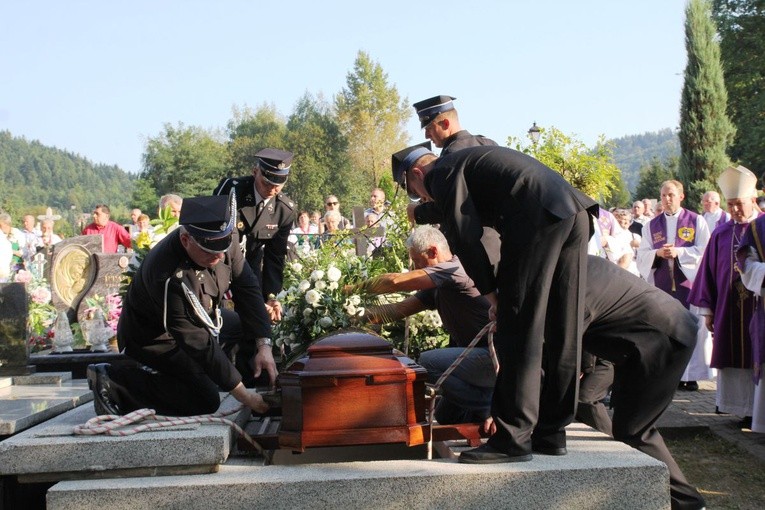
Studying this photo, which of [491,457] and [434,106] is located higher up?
[434,106]

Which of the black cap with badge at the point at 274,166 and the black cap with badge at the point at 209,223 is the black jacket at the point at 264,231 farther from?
the black cap with badge at the point at 209,223

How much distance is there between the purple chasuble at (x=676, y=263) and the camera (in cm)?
1080

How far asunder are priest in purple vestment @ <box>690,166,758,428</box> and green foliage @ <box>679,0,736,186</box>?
28.8 m

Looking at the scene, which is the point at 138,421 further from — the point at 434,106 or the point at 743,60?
the point at 743,60

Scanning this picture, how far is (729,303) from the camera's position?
8.31m

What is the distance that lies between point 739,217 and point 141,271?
5.74 meters

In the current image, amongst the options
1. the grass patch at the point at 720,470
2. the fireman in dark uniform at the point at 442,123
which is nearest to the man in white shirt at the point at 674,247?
the grass patch at the point at 720,470

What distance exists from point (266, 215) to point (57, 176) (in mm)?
165436

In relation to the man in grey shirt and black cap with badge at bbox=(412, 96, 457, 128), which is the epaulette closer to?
the man in grey shirt

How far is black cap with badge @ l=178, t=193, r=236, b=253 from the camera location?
14.5 feet

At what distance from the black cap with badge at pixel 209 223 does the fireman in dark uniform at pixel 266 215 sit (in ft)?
6.58

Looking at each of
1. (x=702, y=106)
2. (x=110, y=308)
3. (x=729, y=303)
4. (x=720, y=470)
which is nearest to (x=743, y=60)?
(x=702, y=106)

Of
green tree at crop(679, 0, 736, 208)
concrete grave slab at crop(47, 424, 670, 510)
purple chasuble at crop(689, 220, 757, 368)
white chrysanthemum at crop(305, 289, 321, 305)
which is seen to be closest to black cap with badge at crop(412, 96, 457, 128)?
white chrysanthemum at crop(305, 289, 321, 305)

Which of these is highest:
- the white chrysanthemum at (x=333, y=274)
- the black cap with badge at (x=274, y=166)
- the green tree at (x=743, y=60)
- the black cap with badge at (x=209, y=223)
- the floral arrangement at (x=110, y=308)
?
the green tree at (x=743, y=60)
